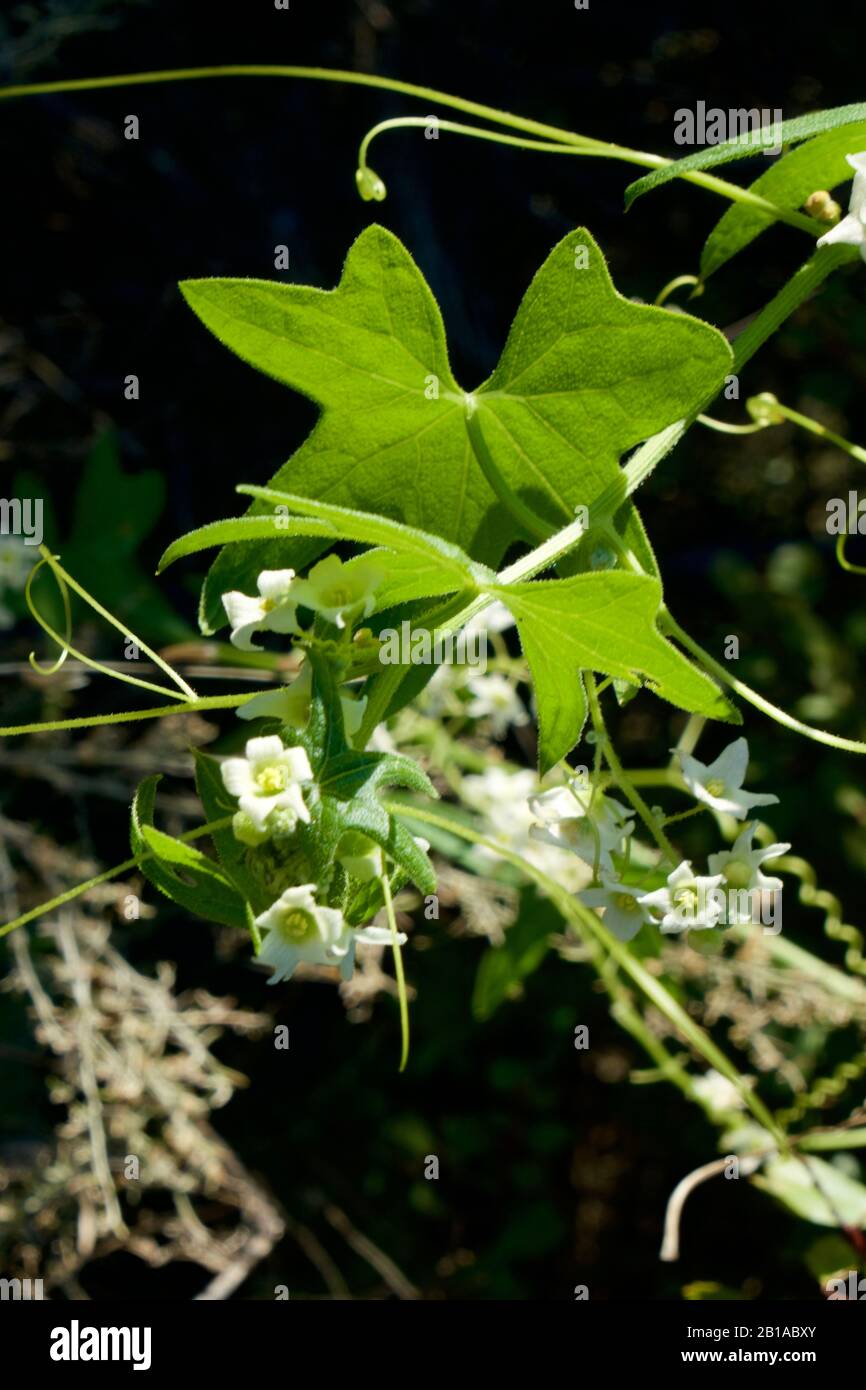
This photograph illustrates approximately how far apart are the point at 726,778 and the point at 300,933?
0.35 m

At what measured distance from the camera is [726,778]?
892mm

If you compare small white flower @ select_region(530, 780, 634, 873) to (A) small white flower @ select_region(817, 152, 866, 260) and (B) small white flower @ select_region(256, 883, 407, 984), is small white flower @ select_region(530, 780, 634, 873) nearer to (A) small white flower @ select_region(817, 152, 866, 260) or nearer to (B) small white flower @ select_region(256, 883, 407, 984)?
(B) small white flower @ select_region(256, 883, 407, 984)

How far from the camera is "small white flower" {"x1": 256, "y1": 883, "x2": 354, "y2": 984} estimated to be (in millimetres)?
686

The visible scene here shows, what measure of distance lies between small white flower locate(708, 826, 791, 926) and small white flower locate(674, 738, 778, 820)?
0.02 meters

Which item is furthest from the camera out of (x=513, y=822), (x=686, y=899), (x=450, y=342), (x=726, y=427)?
(x=450, y=342)

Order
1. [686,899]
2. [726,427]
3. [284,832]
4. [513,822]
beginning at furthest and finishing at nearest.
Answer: [513,822] < [726,427] < [686,899] < [284,832]

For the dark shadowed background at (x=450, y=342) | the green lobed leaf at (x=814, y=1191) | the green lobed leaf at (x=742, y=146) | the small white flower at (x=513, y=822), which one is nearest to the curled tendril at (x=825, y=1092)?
the green lobed leaf at (x=814, y=1191)

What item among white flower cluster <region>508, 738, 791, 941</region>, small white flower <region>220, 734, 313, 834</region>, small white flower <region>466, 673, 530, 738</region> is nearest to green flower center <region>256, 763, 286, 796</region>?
small white flower <region>220, 734, 313, 834</region>

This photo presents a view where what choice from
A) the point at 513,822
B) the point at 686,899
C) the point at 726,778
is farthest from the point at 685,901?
the point at 513,822

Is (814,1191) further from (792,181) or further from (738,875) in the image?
(792,181)

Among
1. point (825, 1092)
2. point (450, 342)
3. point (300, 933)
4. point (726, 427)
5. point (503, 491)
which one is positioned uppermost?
point (450, 342)

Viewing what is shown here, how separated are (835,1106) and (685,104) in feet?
5.10

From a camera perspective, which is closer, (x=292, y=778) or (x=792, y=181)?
(x=292, y=778)

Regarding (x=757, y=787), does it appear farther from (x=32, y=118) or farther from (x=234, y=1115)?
(x=32, y=118)
